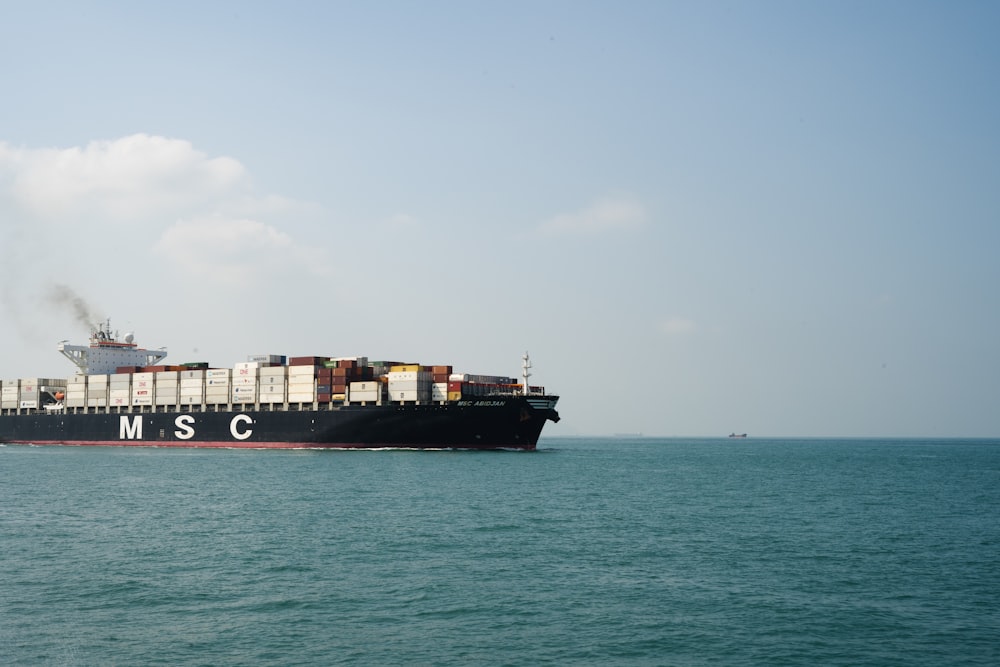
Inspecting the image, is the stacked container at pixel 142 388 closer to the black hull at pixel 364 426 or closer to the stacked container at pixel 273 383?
the black hull at pixel 364 426

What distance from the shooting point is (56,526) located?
117 feet

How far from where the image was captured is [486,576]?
26609mm

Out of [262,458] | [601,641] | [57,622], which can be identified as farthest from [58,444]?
[601,641]

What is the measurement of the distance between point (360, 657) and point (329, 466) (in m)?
48.8

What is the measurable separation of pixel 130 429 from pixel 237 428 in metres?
17.9

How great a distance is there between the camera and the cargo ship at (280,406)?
3204 inches

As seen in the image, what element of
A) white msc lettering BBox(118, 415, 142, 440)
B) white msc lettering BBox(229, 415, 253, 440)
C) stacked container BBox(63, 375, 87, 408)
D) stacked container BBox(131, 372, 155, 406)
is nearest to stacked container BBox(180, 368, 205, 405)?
stacked container BBox(131, 372, 155, 406)

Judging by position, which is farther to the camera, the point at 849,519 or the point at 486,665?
the point at 849,519

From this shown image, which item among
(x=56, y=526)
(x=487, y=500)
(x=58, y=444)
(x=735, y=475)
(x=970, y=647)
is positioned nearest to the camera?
(x=970, y=647)

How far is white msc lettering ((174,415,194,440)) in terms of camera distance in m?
96.1

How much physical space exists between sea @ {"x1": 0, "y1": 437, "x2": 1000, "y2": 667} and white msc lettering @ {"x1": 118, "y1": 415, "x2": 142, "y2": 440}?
50493 mm

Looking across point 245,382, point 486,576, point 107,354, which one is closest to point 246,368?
point 245,382

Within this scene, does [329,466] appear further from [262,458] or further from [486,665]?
[486,665]

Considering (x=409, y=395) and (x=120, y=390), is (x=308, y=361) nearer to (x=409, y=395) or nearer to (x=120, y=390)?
(x=409, y=395)
